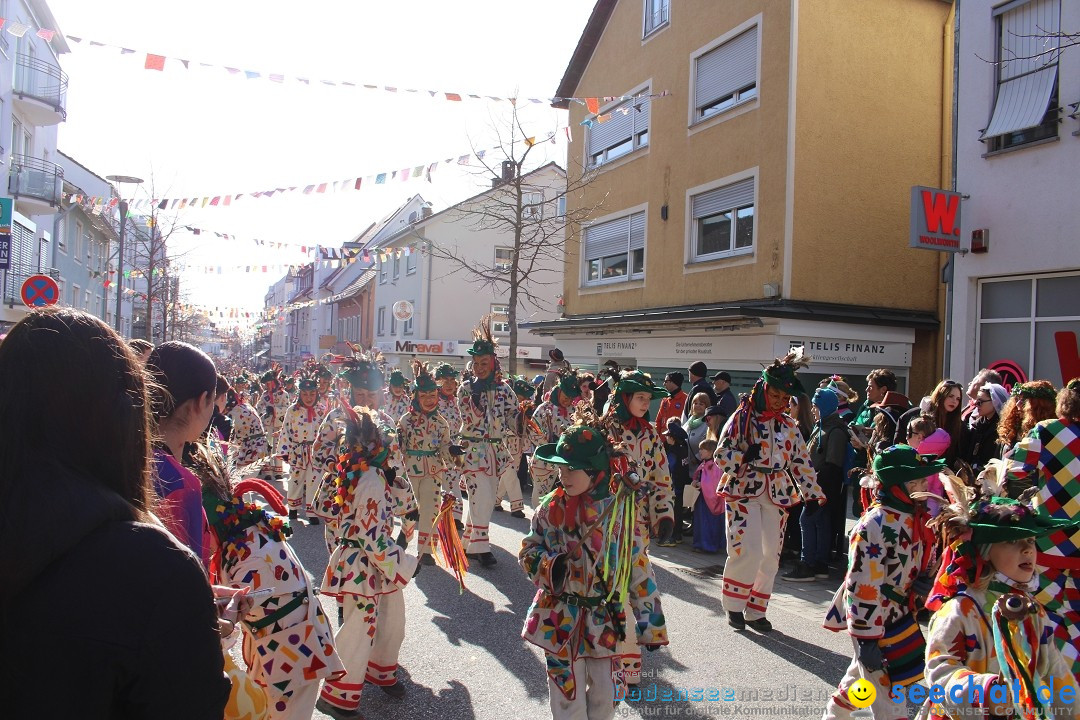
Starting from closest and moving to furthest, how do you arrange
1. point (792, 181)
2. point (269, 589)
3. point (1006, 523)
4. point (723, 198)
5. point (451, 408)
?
point (269, 589) < point (1006, 523) < point (451, 408) < point (792, 181) < point (723, 198)

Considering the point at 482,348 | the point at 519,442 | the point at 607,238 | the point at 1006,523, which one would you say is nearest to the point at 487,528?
the point at 482,348

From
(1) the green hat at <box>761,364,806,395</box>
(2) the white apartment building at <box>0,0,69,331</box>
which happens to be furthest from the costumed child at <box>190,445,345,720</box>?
(2) the white apartment building at <box>0,0,69,331</box>

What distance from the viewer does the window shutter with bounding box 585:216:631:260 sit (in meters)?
19.2

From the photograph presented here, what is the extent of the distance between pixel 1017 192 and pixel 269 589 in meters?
11.5

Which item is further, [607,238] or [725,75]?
[607,238]

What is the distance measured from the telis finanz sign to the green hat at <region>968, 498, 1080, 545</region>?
8.84m

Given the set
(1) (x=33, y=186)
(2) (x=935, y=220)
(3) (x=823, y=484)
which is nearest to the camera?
(3) (x=823, y=484)

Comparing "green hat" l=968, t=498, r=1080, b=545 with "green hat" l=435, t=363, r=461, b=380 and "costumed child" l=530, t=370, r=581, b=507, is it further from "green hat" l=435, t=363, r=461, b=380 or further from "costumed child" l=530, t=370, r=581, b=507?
"costumed child" l=530, t=370, r=581, b=507

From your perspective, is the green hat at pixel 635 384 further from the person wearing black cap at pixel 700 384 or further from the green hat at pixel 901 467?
the person wearing black cap at pixel 700 384

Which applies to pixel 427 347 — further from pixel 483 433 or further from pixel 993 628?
pixel 993 628

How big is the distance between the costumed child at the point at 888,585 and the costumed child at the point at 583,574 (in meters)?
1.05

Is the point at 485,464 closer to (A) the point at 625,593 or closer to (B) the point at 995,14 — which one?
(A) the point at 625,593

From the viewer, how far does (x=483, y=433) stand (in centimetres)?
849

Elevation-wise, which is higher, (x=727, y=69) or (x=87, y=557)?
(x=727, y=69)
